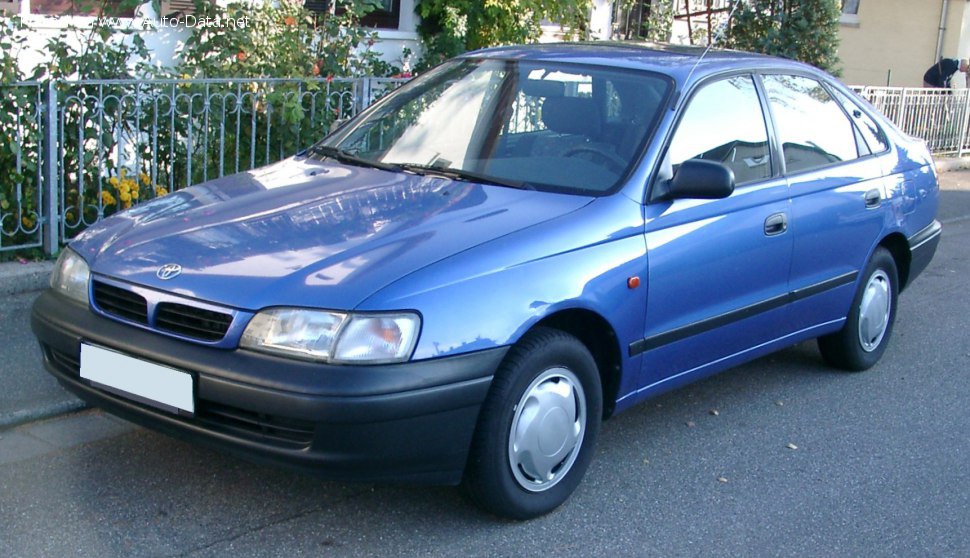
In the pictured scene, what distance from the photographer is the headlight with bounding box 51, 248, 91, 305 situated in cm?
413

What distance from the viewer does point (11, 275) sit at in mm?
6527

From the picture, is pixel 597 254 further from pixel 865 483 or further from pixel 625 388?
pixel 865 483

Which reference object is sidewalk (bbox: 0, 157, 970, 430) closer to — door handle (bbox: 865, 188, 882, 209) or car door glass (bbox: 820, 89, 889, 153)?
door handle (bbox: 865, 188, 882, 209)

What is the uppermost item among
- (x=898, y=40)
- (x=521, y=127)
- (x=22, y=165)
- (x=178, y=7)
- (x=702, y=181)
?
(x=898, y=40)

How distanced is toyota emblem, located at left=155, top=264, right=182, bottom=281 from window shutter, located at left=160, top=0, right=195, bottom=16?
18.8 feet

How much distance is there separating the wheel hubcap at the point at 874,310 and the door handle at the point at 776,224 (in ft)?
3.60

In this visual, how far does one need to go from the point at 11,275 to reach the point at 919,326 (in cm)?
541

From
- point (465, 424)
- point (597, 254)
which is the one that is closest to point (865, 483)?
point (597, 254)

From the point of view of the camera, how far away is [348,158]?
5.11 meters

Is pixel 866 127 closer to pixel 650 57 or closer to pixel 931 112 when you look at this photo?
pixel 650 57

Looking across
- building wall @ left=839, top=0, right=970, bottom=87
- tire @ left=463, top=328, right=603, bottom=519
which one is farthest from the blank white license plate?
building wall @ left=839, top=0, right=970, bottom=87

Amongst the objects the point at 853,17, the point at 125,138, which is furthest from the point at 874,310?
the point at 853,17

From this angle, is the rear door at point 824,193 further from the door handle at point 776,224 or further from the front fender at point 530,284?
the front fender at point 530,284

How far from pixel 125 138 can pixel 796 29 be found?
8.77m
